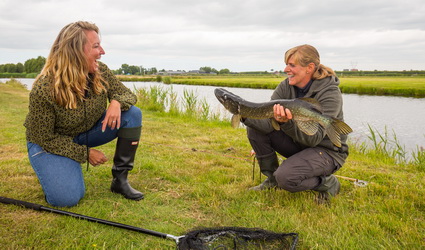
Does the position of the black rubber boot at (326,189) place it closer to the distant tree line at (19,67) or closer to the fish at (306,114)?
the fish at (306,114)

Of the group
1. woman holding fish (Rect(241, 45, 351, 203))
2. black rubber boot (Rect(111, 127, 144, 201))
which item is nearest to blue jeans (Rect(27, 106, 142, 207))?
black rubber boot (Rect(111, 127, 144, 201))

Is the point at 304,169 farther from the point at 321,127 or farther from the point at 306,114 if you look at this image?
the point at 306,114

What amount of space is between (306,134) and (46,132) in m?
2.53

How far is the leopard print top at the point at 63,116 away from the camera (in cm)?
303

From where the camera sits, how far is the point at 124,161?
3604 mm

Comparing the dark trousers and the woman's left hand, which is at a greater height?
the woman's left hand

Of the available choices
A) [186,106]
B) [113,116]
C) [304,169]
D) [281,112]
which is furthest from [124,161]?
[186,106]

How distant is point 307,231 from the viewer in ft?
8.94

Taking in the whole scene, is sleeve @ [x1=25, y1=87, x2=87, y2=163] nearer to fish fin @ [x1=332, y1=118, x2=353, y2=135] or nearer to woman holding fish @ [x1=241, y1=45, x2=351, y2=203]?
woman holding fish @ [x1=241, y1=45, x2=351, y2=203]

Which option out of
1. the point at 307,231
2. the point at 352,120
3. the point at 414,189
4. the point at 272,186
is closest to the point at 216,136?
the point at 272,186

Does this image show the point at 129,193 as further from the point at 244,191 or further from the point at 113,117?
the point at 244,191

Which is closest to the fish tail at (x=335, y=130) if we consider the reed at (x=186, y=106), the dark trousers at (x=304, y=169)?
the dark trousers at (x=304, y=169)

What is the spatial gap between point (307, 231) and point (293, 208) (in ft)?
1.56

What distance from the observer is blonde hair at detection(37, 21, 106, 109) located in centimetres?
307
